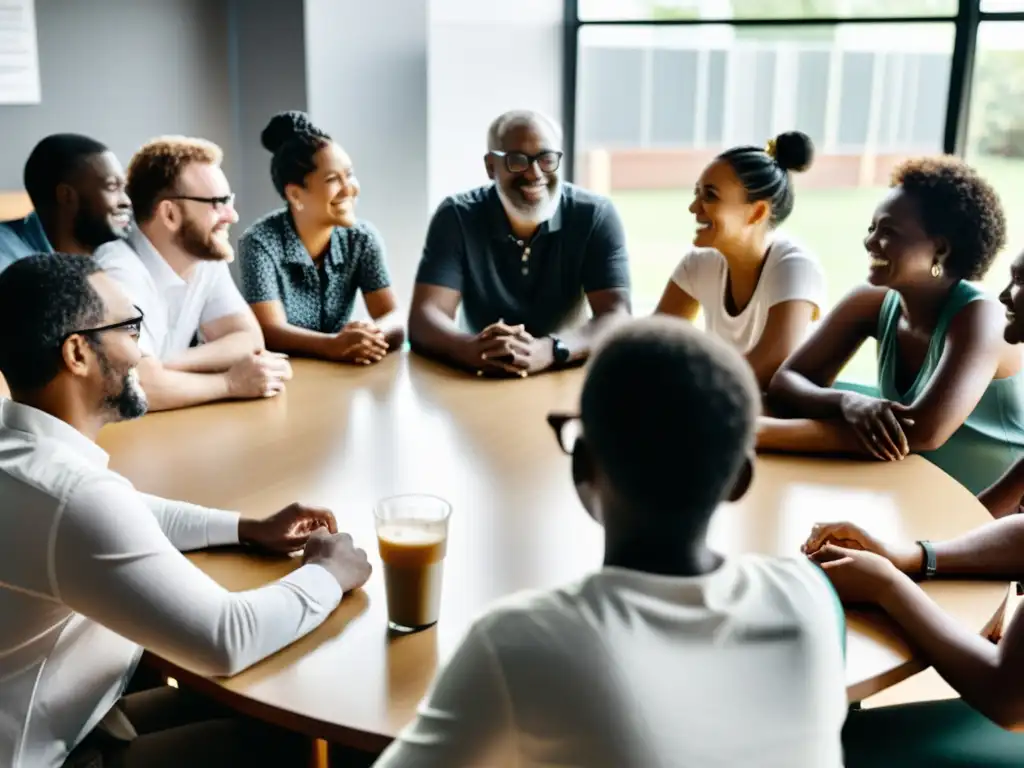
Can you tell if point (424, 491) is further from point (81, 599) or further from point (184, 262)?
point (184, 262)

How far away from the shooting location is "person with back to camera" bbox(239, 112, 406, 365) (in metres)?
2.92

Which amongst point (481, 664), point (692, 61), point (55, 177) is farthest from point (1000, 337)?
point (692, 61)

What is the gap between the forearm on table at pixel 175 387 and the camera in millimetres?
2148

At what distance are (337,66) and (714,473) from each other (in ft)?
11.3

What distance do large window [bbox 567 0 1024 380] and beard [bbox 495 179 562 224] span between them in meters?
0.51

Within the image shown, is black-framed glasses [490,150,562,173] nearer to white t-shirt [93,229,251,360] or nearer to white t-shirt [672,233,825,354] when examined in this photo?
white t-shirt [672,233,825,354]

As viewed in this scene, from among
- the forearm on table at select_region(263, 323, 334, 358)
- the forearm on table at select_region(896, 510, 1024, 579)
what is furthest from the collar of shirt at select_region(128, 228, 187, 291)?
the forearm on table at select_region(896, 510, 1024, 579)

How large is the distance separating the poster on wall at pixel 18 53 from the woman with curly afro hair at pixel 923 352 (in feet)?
9.58

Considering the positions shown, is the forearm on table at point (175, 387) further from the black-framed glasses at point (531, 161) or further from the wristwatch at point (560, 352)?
the black-framed glasses at point (531, 161)

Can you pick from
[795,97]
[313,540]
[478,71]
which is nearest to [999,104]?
[795,97]

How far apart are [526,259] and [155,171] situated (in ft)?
3.40

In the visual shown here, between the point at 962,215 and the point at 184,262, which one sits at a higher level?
the point at 962,215

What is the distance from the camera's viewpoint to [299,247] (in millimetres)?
3031

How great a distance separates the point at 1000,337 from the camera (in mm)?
A: 1950
